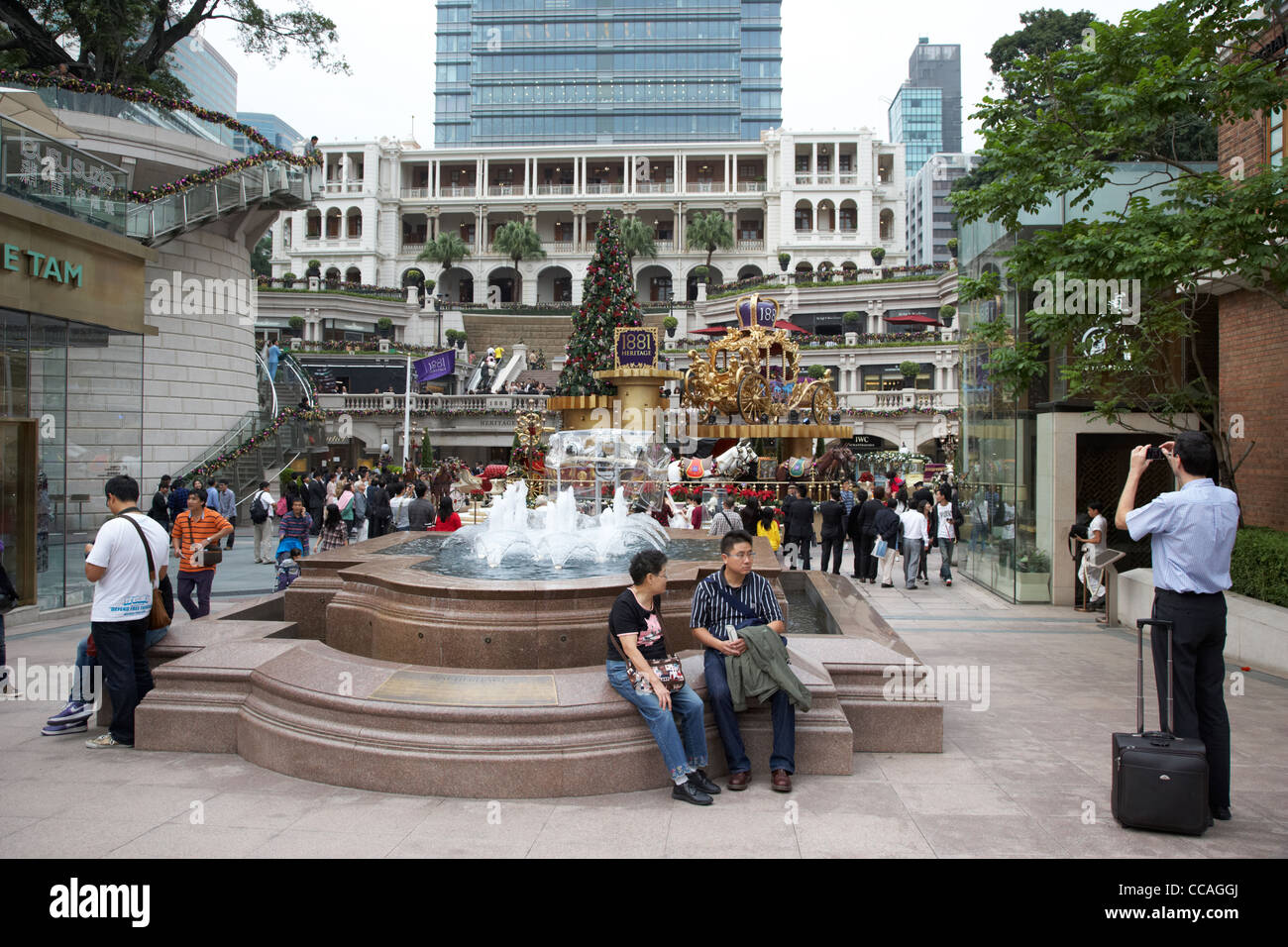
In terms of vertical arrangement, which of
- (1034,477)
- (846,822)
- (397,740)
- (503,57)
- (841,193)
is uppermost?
(503,57)

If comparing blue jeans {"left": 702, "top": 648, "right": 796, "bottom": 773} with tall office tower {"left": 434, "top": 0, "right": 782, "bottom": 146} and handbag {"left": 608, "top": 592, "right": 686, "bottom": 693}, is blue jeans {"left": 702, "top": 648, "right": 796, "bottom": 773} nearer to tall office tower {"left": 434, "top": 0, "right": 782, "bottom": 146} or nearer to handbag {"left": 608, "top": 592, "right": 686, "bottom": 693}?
handbag {"left": 608, "top": 592, "right": 686, "bottom": 693}

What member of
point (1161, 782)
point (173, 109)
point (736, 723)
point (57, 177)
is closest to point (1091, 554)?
point (1161, 782)

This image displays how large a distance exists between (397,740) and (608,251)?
30840 millimetres

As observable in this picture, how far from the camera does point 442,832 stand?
5.12m

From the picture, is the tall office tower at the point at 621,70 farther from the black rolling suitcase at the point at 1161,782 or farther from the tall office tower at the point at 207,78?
the black rolling suitcase at the point at 1161,782

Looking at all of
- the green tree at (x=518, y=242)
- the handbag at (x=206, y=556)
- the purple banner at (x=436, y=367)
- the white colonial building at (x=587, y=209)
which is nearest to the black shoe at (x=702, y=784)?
the handbag at (x=206, y=556)

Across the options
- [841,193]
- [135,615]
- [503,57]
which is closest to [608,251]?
[135,615]

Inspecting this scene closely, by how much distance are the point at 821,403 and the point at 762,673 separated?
2158 centimetres

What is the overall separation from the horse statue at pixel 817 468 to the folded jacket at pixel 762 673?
1822cm

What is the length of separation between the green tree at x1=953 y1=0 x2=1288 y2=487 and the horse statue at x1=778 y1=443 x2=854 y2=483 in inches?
432

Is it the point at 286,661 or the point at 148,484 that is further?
the point at 148,484

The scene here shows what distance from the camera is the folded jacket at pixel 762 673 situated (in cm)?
580

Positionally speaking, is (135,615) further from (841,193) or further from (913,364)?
(841,193)

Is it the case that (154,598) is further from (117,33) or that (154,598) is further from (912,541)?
(117,33)
